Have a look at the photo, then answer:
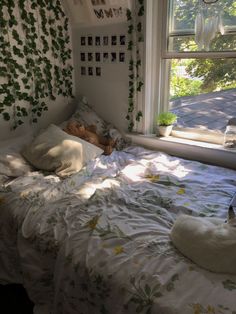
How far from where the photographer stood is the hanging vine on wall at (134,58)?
2.18 meters

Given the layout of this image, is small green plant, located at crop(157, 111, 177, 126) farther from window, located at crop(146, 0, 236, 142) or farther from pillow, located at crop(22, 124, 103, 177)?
pillow, located at crop(22, 124, 103, 177)

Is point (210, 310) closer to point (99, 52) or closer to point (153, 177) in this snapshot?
point (153, 177)

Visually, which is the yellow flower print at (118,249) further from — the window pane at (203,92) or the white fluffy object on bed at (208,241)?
the window pane at (203,92)

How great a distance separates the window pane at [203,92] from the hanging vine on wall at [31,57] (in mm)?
1018

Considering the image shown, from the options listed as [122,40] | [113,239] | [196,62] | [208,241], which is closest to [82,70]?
[122,40]

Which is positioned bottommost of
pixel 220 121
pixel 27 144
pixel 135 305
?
pixel 135 305

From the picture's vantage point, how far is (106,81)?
2.54 meters

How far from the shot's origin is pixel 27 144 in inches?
83.3

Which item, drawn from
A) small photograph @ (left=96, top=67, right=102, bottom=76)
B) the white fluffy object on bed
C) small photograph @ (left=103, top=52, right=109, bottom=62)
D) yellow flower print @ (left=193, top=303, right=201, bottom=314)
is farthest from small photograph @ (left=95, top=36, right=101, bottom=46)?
yellow flower print @ (left=193, top=303, right=201, bottom=314)

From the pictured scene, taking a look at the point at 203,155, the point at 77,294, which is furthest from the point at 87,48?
the point at 77,294

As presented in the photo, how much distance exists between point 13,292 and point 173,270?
3.58 ft

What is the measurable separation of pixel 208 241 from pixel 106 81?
1825 mm

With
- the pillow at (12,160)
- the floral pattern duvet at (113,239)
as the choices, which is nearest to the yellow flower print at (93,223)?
the floral pattern duvet at (113,239)

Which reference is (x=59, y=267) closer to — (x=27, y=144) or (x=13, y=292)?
(x=13, y=292)
